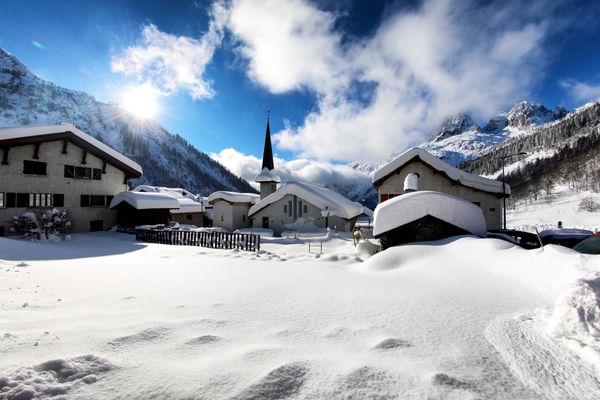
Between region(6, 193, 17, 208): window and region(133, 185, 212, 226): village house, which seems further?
region(133, 185, 212, 226): village house

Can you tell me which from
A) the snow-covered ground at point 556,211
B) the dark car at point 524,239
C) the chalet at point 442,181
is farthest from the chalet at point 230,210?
the snow-covered ground at point 556,211

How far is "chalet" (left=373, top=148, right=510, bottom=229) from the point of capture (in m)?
19.9

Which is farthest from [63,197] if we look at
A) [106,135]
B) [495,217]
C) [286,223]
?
[106,135]

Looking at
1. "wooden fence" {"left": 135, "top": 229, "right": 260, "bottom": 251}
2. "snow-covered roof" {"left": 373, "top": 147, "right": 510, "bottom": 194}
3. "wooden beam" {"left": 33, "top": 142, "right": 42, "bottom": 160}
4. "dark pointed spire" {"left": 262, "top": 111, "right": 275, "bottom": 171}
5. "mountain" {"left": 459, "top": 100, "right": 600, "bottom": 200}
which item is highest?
"mountain" {"left": 459, "top": 100, "right": 600, "bottom": 200}

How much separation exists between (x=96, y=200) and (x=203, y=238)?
13.2m

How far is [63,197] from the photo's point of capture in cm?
2050

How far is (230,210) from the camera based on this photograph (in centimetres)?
3400

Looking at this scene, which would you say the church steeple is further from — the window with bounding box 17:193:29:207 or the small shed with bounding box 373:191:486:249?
the small shed with bounding box 373:191:486:249

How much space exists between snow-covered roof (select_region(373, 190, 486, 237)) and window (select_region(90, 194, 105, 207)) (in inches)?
919

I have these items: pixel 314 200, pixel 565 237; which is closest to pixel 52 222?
pixel 314 200

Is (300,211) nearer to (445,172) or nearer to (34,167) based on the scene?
(445,172)

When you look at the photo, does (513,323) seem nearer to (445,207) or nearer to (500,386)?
(500,386)

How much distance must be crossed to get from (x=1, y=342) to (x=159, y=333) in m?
1.64

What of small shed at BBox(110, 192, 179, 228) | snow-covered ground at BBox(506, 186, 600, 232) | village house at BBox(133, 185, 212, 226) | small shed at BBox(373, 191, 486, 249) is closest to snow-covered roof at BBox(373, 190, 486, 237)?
small shed at BBox(373, 191, 486, 249)
